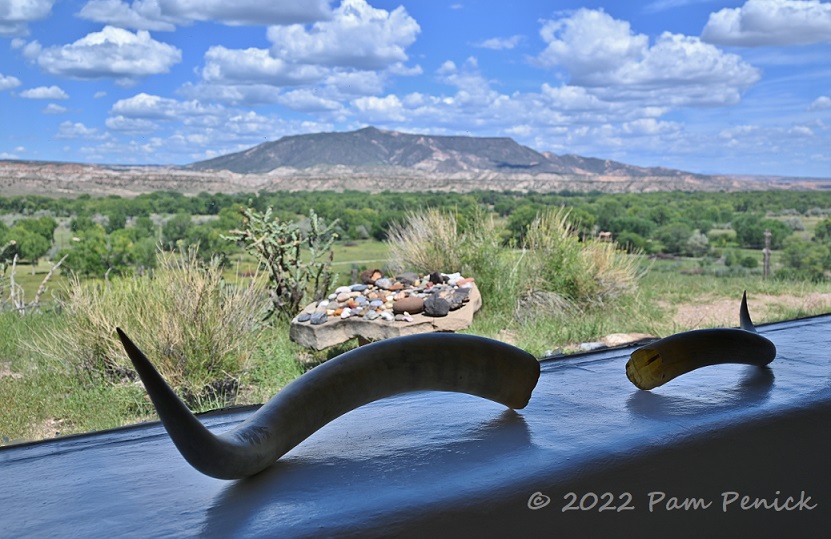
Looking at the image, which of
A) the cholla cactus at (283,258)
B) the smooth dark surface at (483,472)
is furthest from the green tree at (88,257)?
the smooth dark surface at (483,472)

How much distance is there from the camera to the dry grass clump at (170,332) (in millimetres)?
3416

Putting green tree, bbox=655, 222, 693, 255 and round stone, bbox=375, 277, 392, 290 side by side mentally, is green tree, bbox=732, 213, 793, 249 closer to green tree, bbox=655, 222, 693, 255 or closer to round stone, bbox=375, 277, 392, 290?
green tree, bbox=655, 222, 693, 255

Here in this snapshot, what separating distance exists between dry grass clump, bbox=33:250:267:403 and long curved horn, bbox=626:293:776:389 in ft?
9.50

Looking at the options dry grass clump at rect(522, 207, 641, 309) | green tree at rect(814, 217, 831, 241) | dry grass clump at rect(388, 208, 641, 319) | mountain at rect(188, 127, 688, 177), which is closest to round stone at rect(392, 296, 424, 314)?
dry grass clump at rect(388, 208, 641, 319)

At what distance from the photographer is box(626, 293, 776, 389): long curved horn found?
2.16 ft

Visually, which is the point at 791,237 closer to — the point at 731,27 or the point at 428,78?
the point at 731,27

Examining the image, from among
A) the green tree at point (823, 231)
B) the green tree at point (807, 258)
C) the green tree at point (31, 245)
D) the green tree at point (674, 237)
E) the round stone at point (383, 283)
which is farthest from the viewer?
the green tree at point (823, 231)

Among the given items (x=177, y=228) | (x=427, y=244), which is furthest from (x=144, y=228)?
(x=427, y=244)

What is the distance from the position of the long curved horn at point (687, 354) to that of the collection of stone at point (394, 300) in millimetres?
3183

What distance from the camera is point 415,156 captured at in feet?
107

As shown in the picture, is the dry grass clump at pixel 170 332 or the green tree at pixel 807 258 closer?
the dry grass clump at pixel 170 332

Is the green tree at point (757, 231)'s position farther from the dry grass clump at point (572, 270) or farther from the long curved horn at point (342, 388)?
the long curved horn at point (342, 388)

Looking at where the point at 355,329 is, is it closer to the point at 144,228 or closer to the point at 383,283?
the point at 383,283

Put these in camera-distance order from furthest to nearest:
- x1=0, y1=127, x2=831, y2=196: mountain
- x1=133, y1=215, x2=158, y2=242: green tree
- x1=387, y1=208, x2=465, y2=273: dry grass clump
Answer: x1=0, y1=127, x2=831, y2=196: mountain, x1=133, y1=215, x2=158, y2=242: green tree, x1=387, y1=208, x2=465, y2=273: dry grass clump
